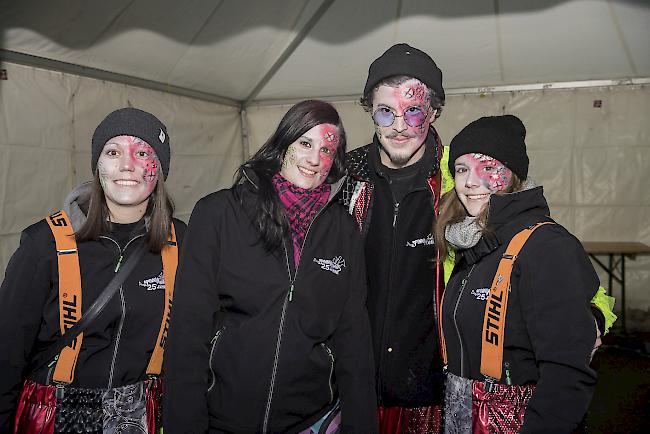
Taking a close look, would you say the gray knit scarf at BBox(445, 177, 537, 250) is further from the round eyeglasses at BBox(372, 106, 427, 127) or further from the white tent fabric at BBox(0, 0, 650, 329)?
the white tent fabric at BBox(0, 0, 650, 329)

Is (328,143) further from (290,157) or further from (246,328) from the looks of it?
(246,328)

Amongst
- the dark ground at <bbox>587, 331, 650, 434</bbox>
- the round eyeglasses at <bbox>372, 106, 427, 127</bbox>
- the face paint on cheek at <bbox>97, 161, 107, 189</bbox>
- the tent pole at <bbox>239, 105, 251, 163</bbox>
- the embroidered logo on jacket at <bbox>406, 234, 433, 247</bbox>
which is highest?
the tent pole at <bbox>239, 105, 251, 163</bbox>

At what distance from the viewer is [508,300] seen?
57.1 inches

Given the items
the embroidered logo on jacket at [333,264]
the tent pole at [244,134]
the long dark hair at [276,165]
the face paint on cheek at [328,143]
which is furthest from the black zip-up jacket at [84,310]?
the tent pole at [244,134]

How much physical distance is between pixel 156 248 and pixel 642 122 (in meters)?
5.17

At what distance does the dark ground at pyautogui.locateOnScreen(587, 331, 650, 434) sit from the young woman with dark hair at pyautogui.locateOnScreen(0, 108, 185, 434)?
10.6 ft

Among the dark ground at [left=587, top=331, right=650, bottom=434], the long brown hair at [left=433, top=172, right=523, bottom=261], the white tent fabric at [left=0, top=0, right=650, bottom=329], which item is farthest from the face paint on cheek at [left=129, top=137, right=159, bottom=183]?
the dark ground at [left=587, top=331, right=650, bottom=434]

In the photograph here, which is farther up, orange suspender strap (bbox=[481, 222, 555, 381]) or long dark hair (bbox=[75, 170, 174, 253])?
long dark hair (bbox=[75, 170, 174, 253])

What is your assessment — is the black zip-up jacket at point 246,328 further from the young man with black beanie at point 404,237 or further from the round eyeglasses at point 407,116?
the round eyeglasses at point 407,116

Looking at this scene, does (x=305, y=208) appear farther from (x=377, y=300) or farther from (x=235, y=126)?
(x=235, y=126)

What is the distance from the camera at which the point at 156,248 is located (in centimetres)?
169

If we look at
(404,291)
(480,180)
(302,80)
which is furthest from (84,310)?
(302,80)

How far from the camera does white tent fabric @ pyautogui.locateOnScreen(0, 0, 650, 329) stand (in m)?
3.42

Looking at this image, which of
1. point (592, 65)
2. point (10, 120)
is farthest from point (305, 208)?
point (592, 65)
